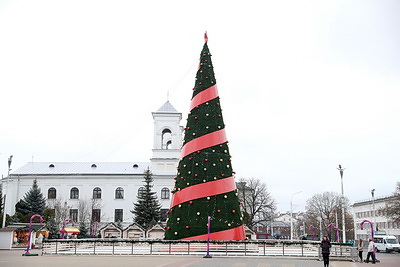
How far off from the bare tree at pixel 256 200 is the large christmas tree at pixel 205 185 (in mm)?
43332

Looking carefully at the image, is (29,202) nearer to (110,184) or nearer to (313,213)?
(110,184)

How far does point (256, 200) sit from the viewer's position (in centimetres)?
6931

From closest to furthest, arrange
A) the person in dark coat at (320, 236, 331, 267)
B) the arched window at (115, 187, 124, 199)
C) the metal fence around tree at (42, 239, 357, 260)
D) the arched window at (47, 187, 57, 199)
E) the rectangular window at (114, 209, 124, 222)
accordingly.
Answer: the person in dark coat at (320, 236, 331, 267), the metal fence around tree at (42, 239, 357, 260), the rectangular window at (114, 209, 124, 222), the arched window at (47, 187, 57, 199), the arched window at (115, 187, 124, 199)

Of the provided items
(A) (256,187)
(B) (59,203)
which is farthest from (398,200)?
(B) (59,203)

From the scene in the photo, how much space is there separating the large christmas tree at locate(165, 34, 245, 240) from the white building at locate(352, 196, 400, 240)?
48.5 m

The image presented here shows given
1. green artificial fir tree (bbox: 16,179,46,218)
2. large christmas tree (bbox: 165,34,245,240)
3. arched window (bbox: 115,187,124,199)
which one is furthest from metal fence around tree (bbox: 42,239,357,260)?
arched window (bbox: 115,187,124,199)

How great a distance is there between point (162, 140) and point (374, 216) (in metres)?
35.8

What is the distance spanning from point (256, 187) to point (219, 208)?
47200 mm

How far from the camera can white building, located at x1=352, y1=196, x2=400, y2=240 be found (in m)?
68.8

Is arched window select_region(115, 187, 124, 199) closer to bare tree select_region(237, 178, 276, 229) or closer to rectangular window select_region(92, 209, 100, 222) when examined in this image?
rectangular window select_region(92, 209, 100, 222)

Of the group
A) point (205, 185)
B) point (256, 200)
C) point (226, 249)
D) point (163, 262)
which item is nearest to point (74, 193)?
point (256, 200)

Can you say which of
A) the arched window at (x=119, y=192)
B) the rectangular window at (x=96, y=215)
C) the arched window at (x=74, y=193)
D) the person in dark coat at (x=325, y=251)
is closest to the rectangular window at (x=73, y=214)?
the arched window at (x=74, y=193)

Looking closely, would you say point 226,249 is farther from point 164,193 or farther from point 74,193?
point 74,193

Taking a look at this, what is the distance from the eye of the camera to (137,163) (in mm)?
71250
